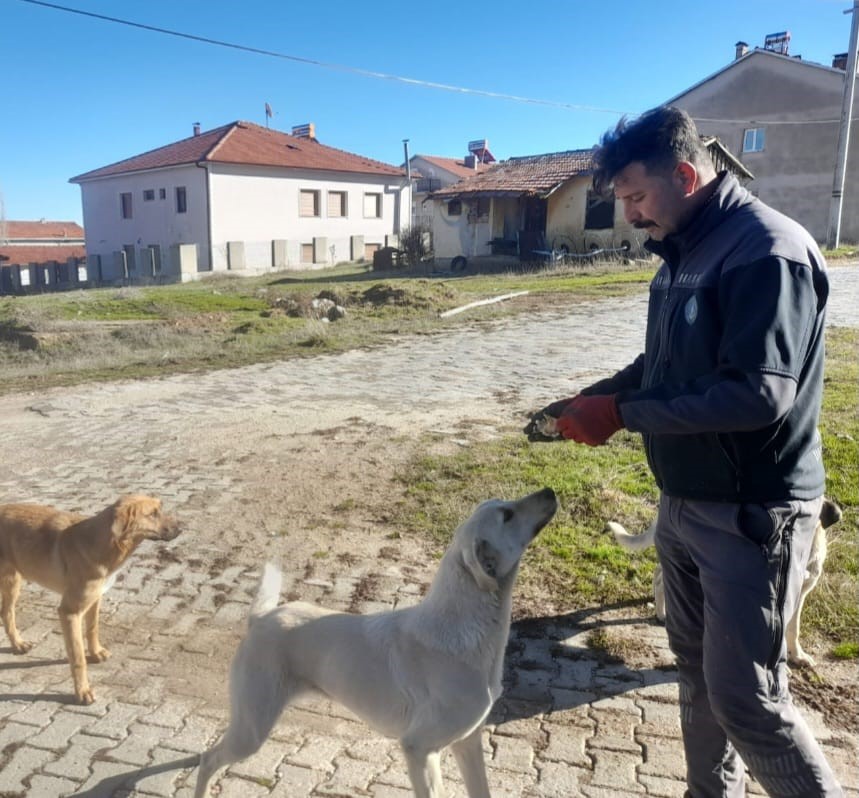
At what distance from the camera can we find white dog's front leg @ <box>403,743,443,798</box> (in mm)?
2398

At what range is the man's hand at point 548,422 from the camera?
104 inches

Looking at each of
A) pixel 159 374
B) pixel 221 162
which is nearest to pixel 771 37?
pixel 221 162

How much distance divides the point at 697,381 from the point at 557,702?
1996mm

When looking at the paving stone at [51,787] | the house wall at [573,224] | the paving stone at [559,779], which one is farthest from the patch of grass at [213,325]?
the paving stone at [559,779]

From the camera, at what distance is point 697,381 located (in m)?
1.92

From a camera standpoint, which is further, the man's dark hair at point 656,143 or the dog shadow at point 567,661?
the dog shadow at point 567,661

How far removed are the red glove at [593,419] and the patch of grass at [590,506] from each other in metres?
2.17

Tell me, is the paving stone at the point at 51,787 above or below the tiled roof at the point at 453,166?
below

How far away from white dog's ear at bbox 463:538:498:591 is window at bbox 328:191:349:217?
3895cm

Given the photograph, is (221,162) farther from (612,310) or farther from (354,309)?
(612,310)

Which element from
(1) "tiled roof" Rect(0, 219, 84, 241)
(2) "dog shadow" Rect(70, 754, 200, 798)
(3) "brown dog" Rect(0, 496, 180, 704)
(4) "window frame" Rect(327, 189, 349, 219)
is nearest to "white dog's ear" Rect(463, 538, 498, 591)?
(2) "dog shadow" Rect(70, 754, 200, 798)

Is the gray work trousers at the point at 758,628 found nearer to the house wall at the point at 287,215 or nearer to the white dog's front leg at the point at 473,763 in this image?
the white dog's front leg at the point at 473,763

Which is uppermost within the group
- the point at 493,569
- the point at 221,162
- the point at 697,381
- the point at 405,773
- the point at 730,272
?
the point at 221,162

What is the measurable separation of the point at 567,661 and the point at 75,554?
2.54 metres
